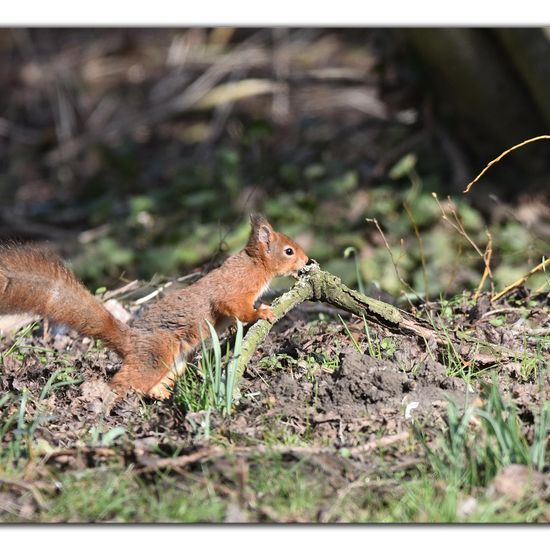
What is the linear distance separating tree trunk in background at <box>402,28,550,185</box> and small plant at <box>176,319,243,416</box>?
446cm

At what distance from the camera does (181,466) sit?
309cm

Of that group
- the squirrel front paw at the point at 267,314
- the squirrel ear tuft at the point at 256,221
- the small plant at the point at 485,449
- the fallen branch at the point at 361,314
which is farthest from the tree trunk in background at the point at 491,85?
the small plant at the point at 485,449

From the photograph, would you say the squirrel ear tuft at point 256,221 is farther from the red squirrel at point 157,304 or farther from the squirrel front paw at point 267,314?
the squirrel front paw at point 267,314

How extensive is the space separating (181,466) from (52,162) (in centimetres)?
834

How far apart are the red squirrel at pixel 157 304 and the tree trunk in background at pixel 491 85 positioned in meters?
3.59

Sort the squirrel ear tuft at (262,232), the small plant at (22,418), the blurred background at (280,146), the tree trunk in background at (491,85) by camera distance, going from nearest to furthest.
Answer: the small plant at (22,418), the squirrel ear tuft at (262,232), the tree trunk in background at (491,85), the blurred background at (280,146)

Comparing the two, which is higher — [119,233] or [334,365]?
[119,233]

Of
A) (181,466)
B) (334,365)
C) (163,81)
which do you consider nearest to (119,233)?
(163,81)

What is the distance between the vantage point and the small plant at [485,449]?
2.92m

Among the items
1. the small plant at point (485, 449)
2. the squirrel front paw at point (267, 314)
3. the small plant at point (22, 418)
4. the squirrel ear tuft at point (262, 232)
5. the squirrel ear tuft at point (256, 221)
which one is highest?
the squirrel ear tuft at point (256, 221)

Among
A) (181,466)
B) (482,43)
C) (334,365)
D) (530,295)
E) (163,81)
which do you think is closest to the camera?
(181,466)

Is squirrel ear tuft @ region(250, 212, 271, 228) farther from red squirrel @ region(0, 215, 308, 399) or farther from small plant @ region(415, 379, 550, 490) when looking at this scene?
small plant @ region(415, 379, 550, 490)

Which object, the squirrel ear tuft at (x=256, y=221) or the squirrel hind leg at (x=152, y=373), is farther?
the squirrel ear tuft at (x=256, y=221)

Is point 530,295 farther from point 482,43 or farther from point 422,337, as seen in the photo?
point 482,43
